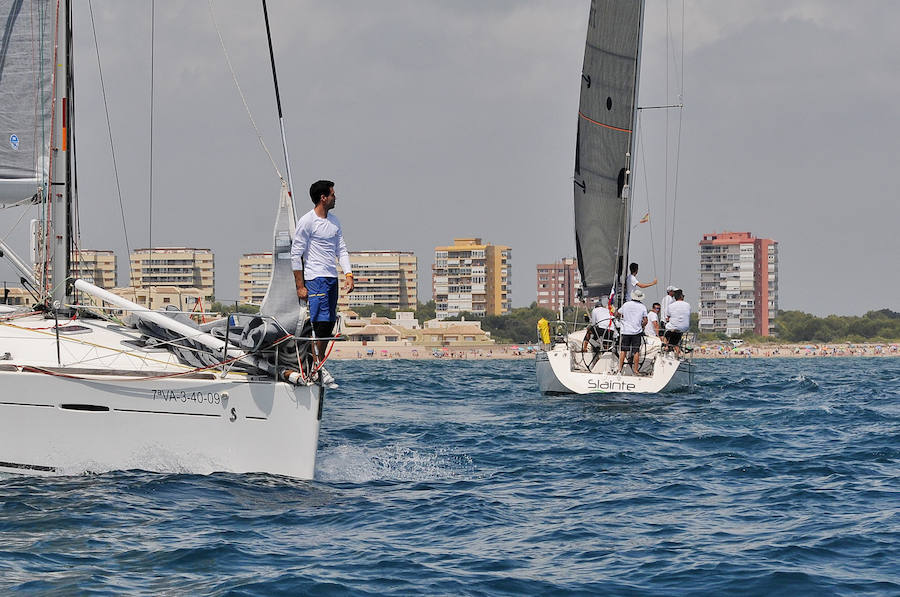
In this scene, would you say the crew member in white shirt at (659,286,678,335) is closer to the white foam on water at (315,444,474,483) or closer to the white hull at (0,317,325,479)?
the white foam on water at (315,444,474,483)

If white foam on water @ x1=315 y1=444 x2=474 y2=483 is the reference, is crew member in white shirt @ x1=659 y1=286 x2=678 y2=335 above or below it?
above

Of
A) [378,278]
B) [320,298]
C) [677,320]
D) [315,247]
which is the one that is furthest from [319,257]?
[378,278]

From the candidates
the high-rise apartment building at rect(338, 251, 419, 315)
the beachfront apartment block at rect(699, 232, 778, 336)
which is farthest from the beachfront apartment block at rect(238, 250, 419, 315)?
the beachfront apartment block at rect(699, 232, 778, 336)

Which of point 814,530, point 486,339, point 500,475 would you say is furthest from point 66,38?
point 486,339

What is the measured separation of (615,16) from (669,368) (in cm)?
816

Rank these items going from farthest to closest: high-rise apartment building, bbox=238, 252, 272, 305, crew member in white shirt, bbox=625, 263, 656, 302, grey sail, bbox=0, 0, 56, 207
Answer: high-rise apartment building, bbox=238, 252, 272, 305
crew member in white shirt, bbox=625, 263, 656, 302
grey sail, bbox=0, 0, 56, 207

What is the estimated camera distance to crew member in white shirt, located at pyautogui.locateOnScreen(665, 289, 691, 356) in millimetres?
18969

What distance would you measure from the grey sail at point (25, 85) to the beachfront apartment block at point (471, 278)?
510ft

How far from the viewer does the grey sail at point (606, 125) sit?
21828mm

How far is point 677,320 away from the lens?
19.0 metres

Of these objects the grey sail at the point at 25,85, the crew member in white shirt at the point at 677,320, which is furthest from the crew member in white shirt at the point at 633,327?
the grey sail at the point at 25,85

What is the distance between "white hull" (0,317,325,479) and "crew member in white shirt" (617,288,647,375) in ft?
32.1

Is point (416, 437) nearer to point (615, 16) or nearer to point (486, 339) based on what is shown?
point (615, 16)

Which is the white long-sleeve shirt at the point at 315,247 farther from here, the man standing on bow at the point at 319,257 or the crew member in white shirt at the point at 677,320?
the crew member in white shirt at the point at 677,320
